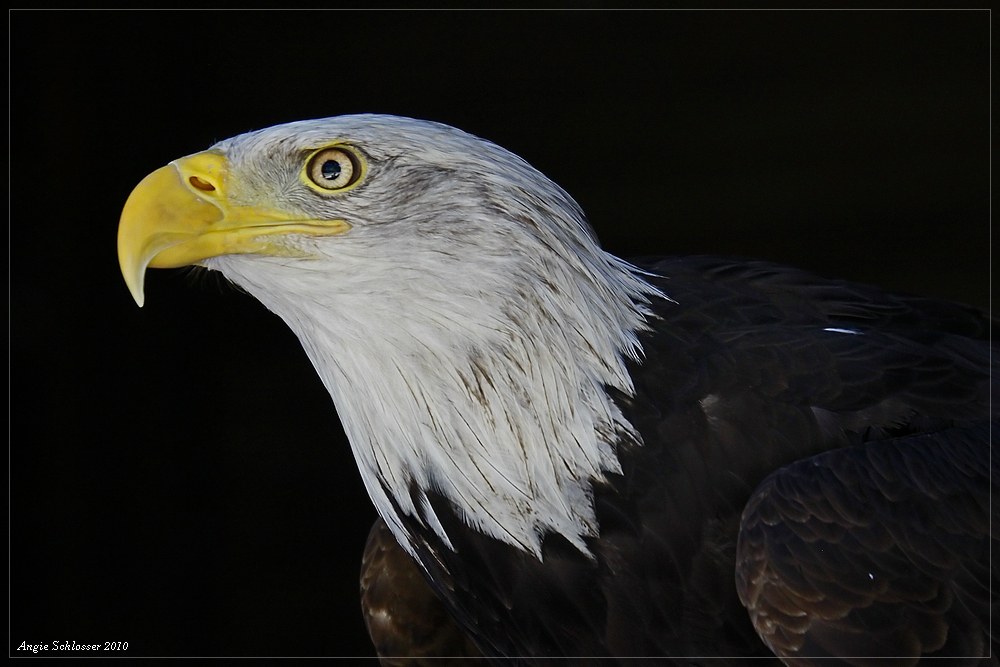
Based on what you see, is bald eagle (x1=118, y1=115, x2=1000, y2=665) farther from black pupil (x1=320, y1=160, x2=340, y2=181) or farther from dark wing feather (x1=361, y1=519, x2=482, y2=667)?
dark wing feather (x1=361, y1=519, x2=482, y2=667)

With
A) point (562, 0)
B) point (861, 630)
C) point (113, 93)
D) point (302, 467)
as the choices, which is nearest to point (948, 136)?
point (562, 0)

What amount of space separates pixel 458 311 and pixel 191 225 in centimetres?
52

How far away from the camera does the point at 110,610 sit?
3732 mm

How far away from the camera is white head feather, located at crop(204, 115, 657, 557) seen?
175 cm

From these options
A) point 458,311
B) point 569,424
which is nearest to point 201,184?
point 458,311

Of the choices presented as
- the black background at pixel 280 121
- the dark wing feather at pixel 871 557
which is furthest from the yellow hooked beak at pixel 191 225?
the black background at pixel 280 121

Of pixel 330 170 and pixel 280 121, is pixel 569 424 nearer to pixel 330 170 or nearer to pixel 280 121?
pixel 330 170

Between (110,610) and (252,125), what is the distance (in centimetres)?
202

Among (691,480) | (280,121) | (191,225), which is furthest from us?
(280,121)

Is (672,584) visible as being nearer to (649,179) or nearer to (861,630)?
(861,630)

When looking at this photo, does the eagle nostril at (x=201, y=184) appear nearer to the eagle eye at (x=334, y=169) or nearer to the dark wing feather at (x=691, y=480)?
the eagle eye at (x=334, y=169)

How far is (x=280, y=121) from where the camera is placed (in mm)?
3691

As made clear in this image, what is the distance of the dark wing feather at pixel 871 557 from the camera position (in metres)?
1.71

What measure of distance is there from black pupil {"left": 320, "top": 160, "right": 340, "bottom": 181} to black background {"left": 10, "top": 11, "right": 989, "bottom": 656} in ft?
6.59
